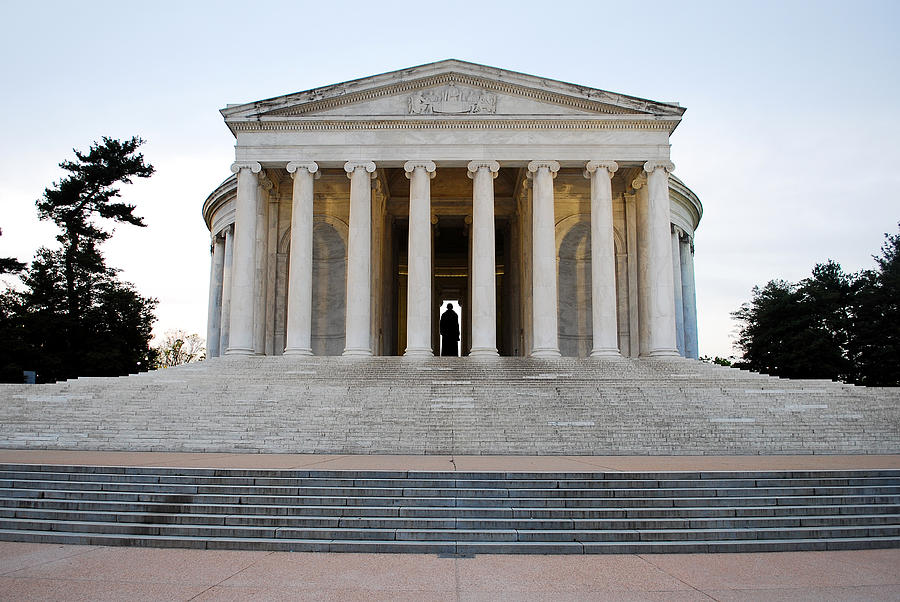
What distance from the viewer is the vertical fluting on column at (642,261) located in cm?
4356

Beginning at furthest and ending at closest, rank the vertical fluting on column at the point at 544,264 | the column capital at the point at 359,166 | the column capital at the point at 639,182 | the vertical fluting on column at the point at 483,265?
the column capital at the point at 639,182 → the column capital at the point at 359,166 → the vertical fluting on column at the point at 544,264 → the vertical fluting on column at the point at 483,265

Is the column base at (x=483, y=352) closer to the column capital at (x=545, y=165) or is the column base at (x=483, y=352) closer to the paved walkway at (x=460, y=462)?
the column capital at (x=545, y=165)

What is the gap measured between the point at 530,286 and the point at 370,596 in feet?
123

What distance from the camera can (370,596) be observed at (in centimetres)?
1002

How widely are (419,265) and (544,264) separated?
24.4ft

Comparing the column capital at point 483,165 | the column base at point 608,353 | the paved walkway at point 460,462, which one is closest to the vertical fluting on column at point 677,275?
the column base at point 608,353

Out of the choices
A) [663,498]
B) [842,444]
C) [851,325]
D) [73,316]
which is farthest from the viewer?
[851,325]

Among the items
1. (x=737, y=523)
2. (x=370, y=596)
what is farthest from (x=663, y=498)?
(x=370, y=596)

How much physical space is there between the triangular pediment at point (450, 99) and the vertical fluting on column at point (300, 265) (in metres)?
3.68

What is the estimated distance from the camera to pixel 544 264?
41438mm

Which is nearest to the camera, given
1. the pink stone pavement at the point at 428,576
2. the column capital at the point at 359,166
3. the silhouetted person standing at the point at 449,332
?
the pink stone pavement at the point at 428,576

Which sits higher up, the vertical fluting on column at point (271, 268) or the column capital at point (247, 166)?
the column capital at point (247, 166)

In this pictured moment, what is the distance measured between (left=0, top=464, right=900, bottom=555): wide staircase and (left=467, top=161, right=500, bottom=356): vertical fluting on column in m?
24.5

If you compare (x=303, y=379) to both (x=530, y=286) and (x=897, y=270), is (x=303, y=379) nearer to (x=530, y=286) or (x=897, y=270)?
(x=530, y=286)
